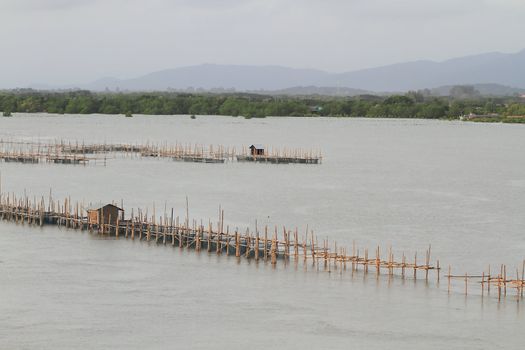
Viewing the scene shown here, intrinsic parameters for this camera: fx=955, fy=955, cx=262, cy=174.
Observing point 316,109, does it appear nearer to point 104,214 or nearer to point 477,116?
point 477,116

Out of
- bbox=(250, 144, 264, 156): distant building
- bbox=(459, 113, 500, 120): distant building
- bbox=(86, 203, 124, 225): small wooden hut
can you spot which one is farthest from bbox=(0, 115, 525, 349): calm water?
bbox=(459, 113, 500, 120): distant building

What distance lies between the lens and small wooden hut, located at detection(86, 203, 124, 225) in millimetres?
37000

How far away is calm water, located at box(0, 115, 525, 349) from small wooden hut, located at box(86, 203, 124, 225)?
2.64 ft

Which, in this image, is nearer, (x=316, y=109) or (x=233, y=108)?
(x=233, y=108)

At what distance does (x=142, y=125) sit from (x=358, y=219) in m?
87.8

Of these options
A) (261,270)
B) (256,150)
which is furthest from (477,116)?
(261,270)

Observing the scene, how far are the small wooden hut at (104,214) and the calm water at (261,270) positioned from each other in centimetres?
80

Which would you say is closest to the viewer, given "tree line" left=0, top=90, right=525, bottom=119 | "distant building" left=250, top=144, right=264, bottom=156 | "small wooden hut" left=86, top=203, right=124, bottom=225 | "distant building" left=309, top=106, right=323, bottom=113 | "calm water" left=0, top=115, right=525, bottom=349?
"calm water" left=0, top=115, right=525, bottom=349

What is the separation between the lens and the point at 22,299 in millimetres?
27875

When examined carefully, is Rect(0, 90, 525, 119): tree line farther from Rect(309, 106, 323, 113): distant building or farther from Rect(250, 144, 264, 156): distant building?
Rect(250, 144, 264, 156): distant building

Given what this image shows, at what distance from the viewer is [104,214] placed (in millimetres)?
37062

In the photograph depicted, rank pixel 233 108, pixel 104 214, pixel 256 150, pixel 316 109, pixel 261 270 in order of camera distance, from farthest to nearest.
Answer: pixel 316 109 → pixel 233 108 → pixel 256 150 → pixel 104 214 → pixel 261 270

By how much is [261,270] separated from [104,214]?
27.3 ft

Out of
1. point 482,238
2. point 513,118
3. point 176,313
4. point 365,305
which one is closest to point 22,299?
point 176,313
